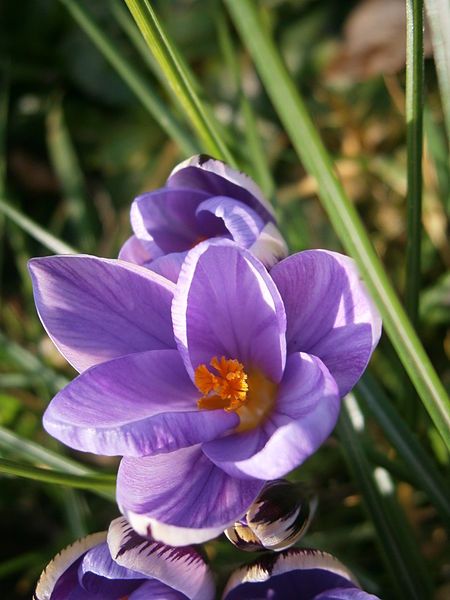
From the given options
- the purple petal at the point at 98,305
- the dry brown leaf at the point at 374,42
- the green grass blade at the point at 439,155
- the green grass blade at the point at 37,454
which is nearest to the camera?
the purple petal at the point at 98,305

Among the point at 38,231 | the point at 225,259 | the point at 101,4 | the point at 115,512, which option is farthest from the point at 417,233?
the point at 101,4

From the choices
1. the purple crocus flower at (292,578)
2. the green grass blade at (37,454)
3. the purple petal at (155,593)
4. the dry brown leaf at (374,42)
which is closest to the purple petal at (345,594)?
the purple crocus flower at (292,578)

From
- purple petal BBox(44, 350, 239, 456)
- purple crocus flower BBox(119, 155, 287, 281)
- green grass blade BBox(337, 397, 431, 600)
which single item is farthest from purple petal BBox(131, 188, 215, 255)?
green grass blade BBox(337, 397, 431, 600)

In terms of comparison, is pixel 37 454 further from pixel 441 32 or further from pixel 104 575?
pixel 441 32

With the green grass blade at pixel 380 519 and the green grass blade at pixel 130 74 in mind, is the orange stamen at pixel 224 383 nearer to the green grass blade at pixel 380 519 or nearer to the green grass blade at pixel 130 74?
the green grass blade at pixel 380 519

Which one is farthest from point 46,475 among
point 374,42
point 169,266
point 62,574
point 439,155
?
point 374,42

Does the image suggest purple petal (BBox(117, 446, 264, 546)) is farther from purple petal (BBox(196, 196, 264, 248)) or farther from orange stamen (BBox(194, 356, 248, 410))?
purple petal (BBox(196, 196, 264, 248))
